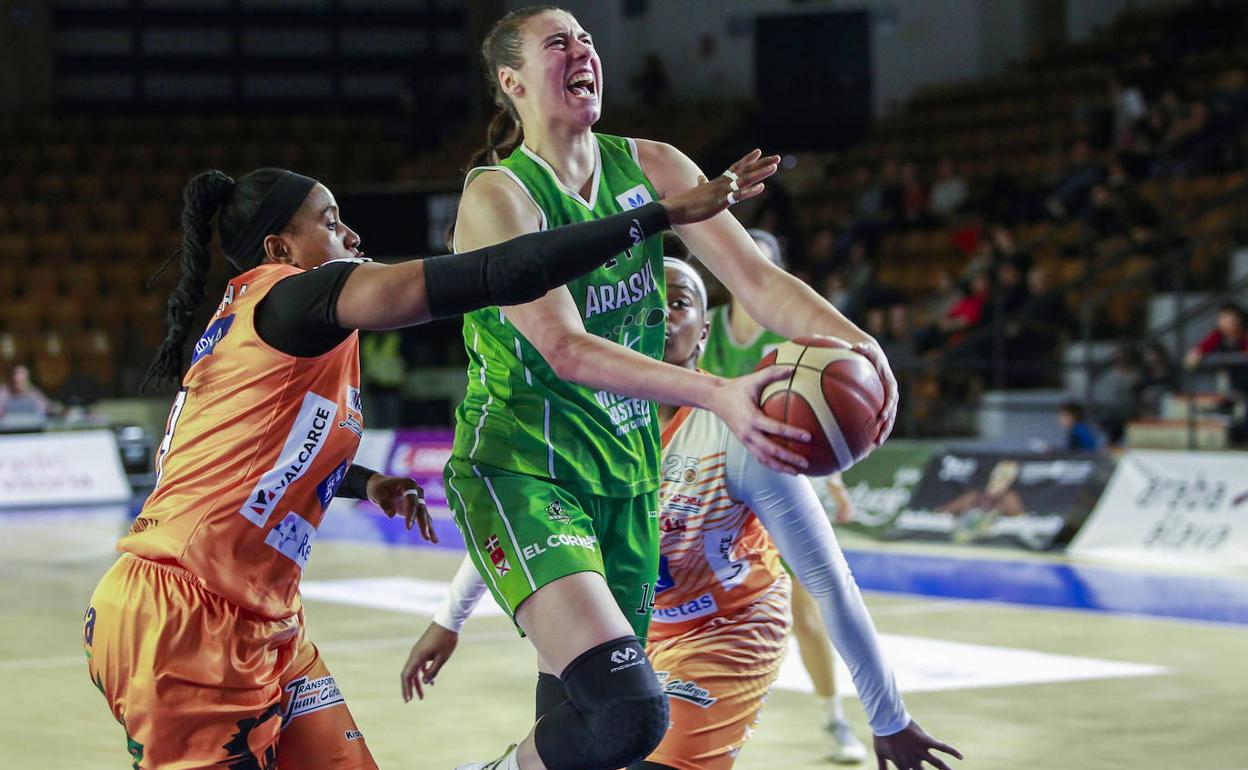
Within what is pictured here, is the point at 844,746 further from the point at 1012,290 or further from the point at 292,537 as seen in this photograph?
the point at 1012,290

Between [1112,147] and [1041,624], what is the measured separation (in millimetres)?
9583

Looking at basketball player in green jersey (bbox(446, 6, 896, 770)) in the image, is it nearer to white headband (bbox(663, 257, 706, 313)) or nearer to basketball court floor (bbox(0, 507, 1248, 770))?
white headband (bbox(663, 257, 706, 313))

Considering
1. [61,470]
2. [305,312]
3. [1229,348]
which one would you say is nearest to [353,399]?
[305,312]

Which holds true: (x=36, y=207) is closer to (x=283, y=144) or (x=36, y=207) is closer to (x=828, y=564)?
(x=283, y=144)

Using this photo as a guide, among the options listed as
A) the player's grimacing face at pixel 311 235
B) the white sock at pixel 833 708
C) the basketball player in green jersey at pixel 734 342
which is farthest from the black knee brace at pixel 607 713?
the basketball player in green jersey at pixel 734 342

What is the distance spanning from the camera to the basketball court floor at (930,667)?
585 cm

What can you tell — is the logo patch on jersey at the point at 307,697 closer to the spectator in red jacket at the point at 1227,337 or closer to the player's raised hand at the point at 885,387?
the player's raised hand at the point at 885,387

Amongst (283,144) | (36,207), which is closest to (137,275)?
(36,207)

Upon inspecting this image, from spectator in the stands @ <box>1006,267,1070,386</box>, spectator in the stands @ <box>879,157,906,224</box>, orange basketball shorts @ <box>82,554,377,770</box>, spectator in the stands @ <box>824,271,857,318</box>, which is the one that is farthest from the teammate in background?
spectator in the stands @ <box>879,157,906,224</box>

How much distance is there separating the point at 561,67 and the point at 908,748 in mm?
1574

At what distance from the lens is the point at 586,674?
3221 mm

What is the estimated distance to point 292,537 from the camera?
336cm

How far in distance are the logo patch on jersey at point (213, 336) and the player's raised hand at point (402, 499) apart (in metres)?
0.47

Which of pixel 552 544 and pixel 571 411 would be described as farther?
pixel 571 411
